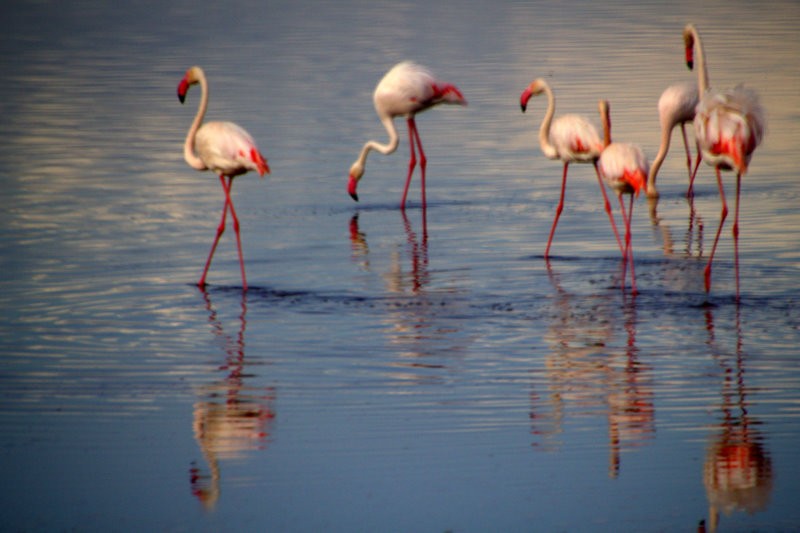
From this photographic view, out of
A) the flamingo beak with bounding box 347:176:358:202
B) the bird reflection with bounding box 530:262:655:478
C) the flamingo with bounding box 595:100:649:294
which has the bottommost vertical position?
the bird reflection with bounding box 530:262:655:478

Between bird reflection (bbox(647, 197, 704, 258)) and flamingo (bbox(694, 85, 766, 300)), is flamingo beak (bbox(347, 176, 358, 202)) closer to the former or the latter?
bird reflection (bbox(647, 197, 704, 258))

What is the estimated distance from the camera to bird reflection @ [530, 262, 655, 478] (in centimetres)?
589

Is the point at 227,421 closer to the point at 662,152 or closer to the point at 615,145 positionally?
the point at 615,145

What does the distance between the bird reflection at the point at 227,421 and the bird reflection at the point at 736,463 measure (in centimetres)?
184

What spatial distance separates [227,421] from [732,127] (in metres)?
4.07

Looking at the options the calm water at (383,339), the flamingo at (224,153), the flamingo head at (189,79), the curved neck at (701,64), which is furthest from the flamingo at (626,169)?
the flamingo head at (189,79)

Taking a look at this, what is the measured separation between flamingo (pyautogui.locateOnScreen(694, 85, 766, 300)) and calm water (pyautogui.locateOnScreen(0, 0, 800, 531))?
2.75 ft

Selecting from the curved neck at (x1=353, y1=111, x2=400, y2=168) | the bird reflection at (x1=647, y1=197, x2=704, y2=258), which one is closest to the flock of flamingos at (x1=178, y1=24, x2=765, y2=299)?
the curved neck at (x1=353, y1=111, x2=400, y2=168)

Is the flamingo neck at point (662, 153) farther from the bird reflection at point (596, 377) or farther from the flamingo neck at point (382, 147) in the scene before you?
the bird reflection at point (596, 377)

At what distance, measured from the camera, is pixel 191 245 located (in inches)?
416

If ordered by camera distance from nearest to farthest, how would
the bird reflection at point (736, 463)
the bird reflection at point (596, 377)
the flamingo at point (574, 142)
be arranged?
the bird reflection at point (736, 463)
the bird reflection at point (596, 377)
the flamingo at point (574, 142)

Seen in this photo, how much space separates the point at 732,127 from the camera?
28.3 ft

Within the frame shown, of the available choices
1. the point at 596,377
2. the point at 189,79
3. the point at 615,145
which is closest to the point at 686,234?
the point at 615,145

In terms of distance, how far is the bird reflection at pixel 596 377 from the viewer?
19.3 feet
